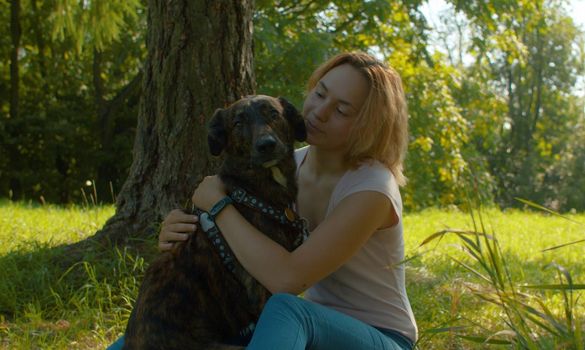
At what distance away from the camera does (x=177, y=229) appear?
116 inches

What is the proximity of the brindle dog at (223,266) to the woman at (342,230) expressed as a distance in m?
0.11

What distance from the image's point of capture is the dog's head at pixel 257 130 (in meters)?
2.90

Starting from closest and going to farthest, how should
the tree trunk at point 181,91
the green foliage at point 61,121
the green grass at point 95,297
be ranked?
the green grass at point 95,297, the tree trunk at point 181,91, the green foliage at point 61,121

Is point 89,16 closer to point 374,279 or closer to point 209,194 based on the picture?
point 209,194

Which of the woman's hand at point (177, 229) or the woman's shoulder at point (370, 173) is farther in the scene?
the woman's hand at point (177, 229)

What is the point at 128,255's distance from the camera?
4.37 meters

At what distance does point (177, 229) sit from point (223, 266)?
0.99 ft

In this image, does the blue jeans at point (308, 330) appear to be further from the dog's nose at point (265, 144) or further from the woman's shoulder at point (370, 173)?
the dog's nose at point (265, 144)

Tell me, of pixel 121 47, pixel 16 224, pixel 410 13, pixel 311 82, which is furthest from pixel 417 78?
pixel 311 82

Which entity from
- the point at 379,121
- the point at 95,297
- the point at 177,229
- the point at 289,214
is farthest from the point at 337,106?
the point at 95,297

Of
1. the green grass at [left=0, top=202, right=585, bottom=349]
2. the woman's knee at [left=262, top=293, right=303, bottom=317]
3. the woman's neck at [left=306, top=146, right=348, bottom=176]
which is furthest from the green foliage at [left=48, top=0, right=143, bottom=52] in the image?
the woman's knee at [left=262, top=293, right=303, bottom=317]

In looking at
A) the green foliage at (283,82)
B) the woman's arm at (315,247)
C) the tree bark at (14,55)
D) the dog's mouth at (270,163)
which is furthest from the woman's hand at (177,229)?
the tree bark at (14,55)

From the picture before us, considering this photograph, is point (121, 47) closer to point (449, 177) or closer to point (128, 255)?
point (449, 177)

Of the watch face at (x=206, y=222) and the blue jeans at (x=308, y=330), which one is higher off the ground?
the watch face at (x=206, y=222)
